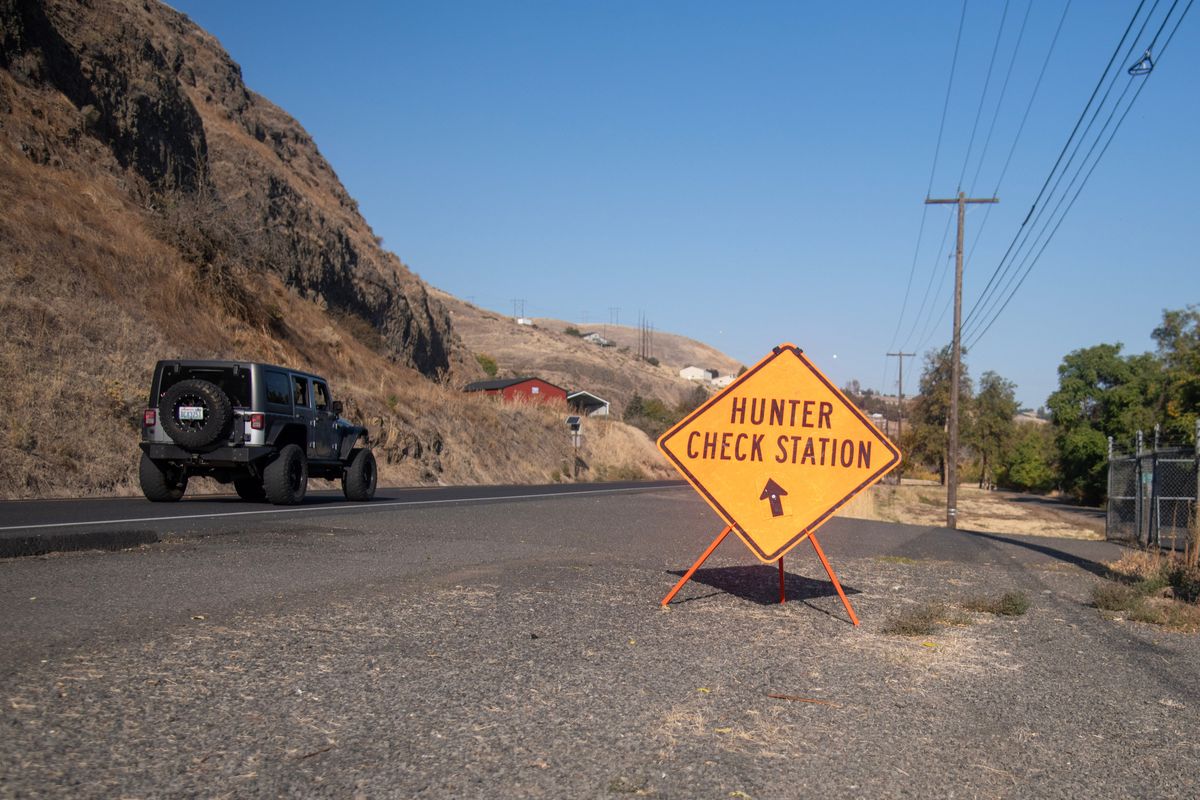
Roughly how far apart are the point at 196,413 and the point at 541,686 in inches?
459

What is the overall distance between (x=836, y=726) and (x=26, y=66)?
110 feet

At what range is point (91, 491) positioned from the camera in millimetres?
19281

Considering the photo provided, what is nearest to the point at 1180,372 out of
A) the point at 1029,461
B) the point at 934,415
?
the point at 934,415

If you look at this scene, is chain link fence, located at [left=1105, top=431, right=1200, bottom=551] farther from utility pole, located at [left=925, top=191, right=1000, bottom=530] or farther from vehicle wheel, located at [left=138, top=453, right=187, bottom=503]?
vehicle wheel, located at [left=138, top=453, right=187, bottom=503]

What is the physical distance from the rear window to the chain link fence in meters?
15.5

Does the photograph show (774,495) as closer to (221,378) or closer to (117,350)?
(221,378)

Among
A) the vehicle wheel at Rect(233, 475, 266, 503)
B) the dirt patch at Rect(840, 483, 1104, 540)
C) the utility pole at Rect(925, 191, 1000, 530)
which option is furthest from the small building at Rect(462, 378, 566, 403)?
the vehicle wheel at Rect(233, 475, 266, 503)

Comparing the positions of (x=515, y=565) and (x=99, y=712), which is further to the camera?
(x=515, y=565)

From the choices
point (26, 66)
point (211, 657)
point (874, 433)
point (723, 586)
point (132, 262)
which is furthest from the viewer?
point (26, 66)

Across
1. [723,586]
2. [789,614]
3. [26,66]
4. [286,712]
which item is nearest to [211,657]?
[286,712]

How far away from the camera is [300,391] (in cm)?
1842

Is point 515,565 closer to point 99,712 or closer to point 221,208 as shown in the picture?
point 99,712

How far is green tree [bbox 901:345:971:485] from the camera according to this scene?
7969 cm

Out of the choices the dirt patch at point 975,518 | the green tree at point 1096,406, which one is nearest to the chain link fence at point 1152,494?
the dirt patch at point 975,518
